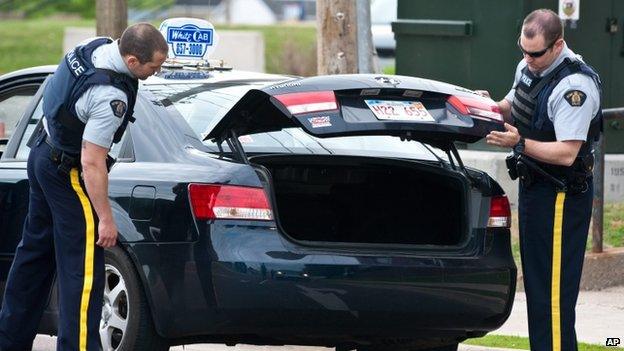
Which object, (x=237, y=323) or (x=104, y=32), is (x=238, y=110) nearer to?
(x=237, y=323)

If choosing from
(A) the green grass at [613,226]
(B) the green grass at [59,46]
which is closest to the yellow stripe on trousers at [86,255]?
(A) the green grass at [613,226]

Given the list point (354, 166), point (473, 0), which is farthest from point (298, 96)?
point (473, 0)

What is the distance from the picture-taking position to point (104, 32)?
41.2 feet

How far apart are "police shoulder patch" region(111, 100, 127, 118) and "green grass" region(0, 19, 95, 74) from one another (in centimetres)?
2057

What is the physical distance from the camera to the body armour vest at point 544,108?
608 centimetres

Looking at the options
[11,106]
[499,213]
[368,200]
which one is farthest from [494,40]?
[499,213]

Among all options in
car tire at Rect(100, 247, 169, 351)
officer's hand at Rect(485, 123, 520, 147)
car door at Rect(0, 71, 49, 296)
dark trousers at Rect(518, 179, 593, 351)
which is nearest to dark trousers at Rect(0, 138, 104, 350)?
car tire at Rect(100, 247, 169, 351)

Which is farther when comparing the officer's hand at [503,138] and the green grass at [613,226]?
the green grass at [613,226]

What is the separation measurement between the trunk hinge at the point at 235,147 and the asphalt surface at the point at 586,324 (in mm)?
1593

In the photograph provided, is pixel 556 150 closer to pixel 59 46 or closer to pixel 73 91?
pixel 73 91

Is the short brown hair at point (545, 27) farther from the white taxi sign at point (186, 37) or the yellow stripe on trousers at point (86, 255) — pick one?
the white taxi sign at point (186, 37)

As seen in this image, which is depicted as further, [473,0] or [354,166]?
[473,0]

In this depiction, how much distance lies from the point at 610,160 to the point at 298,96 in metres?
6.53

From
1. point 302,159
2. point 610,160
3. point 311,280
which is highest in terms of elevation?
point 302,159
